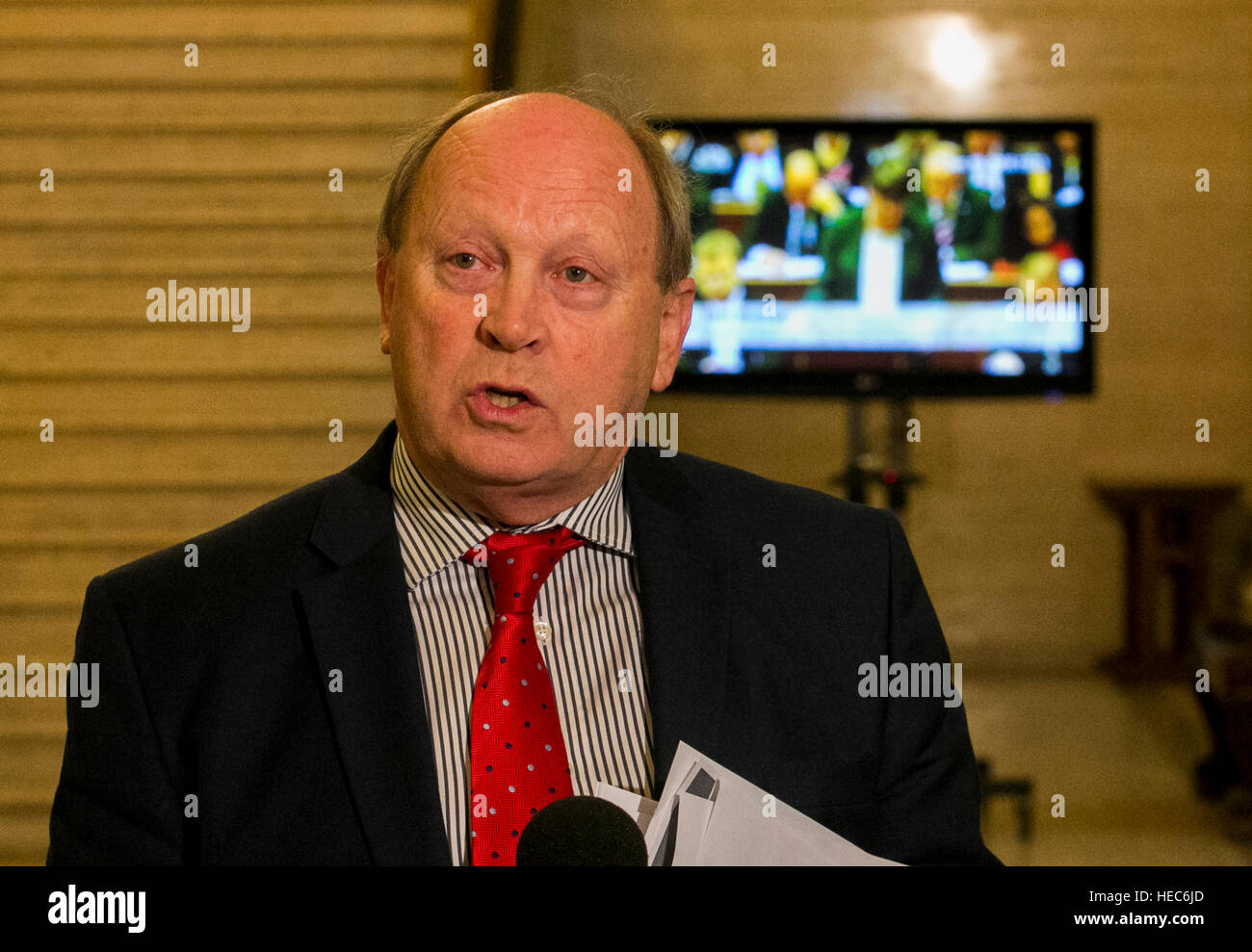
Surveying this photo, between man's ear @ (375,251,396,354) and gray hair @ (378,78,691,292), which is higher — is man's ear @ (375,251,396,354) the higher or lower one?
the lower one

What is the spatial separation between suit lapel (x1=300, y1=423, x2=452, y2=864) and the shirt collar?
3cm

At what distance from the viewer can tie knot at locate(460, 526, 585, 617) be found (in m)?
1.26

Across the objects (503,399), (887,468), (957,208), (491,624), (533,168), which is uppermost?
(957,208)

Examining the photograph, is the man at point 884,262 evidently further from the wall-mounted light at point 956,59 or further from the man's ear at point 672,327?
the man's ear at point 672,327

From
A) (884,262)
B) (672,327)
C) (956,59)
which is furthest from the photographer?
(956,59)

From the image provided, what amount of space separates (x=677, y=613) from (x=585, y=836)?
496mm

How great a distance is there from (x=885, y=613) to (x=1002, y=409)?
18.2 ft

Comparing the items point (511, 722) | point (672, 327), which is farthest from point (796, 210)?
point (511, 722)

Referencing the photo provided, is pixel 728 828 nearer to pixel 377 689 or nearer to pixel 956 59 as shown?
pixel 377 689

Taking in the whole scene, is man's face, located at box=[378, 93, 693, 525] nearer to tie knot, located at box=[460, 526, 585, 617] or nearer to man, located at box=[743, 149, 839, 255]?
tie knot, located at box=[460, 526, 585, 617]

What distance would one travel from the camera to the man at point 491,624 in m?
1.16

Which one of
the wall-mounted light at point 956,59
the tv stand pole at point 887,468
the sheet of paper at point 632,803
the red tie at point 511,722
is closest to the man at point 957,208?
the tv stand pole at point 887,468

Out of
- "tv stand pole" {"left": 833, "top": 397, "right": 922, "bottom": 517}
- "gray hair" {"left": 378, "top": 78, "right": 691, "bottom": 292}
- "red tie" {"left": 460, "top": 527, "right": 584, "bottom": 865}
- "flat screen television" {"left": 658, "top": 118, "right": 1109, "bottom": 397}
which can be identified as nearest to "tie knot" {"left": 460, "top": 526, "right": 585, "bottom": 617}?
"red tie" {"left": 460, "top": 527, "right": 584, "bottom": 865}

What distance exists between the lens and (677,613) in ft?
4.20
